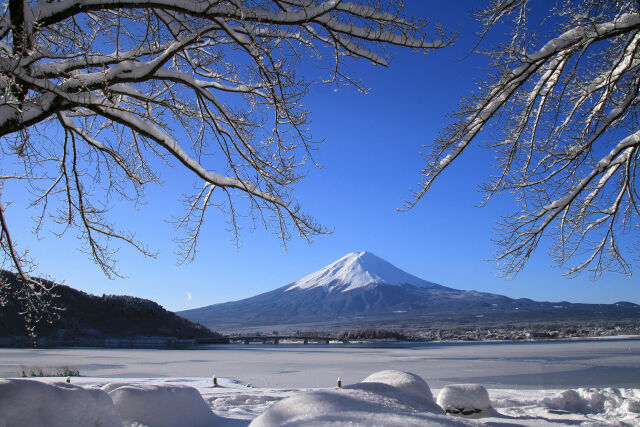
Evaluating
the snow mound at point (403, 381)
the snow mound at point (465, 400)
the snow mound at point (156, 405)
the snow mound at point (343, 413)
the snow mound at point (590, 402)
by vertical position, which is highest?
the snow mound at point (343, 413)

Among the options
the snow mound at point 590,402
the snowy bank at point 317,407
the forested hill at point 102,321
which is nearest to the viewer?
the snowy bank at point 317,407

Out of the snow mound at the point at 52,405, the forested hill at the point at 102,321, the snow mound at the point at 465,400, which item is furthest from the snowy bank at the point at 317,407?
the forested hill at the point at 102,321

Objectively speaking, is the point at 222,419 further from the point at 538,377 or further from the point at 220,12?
the point at 538,377

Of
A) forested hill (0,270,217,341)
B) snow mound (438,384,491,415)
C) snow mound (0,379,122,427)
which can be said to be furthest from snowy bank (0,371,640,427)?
forested hill (0,270,217,341)

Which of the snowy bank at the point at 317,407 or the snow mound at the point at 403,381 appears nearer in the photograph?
the snowy bank at the point at 317,407

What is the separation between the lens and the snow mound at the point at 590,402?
797 centimetres

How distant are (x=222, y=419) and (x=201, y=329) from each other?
242 feet

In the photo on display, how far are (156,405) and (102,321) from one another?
65.7 metres

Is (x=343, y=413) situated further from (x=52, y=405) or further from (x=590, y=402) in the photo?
(x=590, y=402)

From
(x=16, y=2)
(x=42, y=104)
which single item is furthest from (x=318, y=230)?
(x=16, y=2)

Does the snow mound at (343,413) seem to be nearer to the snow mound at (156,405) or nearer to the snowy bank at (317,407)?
the snowy bank at (317,407)

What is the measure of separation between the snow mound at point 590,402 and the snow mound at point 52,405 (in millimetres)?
7343

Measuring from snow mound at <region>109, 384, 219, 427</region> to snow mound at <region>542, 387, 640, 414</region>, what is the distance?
245 inches

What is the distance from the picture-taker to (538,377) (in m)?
15.6
